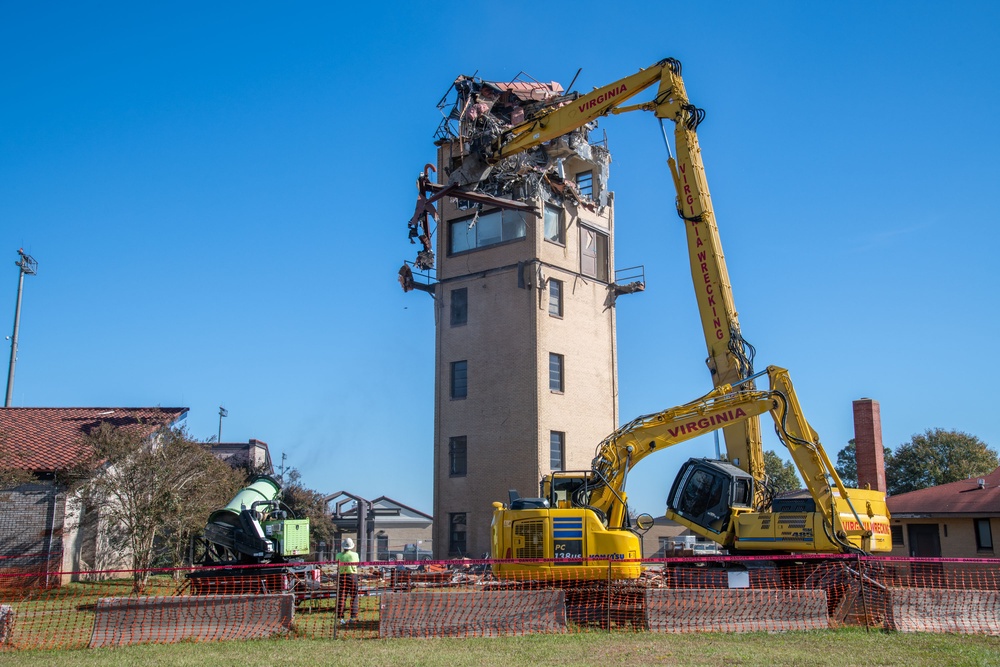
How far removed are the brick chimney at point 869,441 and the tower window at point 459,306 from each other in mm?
15432

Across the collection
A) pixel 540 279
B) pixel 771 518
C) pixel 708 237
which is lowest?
pixel 771 518

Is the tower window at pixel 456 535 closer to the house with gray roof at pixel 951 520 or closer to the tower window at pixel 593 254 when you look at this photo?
the tower window at pixel 593 254

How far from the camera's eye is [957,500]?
A: 2845cm

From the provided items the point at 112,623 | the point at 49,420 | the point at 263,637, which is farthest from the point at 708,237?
the point at 49,420

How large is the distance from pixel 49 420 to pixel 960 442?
157ft

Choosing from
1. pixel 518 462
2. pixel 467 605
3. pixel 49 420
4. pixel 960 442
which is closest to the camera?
pixel 467 605

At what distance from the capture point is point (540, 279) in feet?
112

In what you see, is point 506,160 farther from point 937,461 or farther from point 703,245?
point 937,461

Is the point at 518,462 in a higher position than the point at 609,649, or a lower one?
higher

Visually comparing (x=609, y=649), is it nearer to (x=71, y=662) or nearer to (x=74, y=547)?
(x=71, y=662)

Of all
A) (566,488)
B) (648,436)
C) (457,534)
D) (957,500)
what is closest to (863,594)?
(648,436)

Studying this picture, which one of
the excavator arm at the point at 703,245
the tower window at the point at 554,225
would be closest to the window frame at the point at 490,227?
the tower window at the point at 554,225

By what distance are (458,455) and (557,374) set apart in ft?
16.5

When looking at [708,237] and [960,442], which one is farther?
[960,442]
